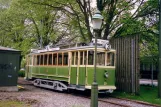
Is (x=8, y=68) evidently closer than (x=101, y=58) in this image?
No

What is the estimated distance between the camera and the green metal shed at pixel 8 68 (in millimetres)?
15469

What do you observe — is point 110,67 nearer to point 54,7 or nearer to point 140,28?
point 140,28

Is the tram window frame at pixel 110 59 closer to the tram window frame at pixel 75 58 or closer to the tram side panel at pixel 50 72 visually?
the tram window frame at pixel 75 58

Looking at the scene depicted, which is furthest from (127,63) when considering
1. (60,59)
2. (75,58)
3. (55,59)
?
(55,59)

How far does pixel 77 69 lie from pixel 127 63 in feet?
10.1

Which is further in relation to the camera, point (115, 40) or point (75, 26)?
point (75, 26)

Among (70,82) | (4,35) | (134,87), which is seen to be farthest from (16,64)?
(4,35)

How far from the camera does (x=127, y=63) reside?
15.4 metres

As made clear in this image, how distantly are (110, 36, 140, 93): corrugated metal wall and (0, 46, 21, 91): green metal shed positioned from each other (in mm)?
6359

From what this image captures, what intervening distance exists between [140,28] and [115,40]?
194cm

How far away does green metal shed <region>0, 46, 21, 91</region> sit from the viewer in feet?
50.8

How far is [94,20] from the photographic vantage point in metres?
8.68

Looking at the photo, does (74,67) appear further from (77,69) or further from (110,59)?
(110,59)

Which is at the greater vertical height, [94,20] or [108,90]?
[94,20]
